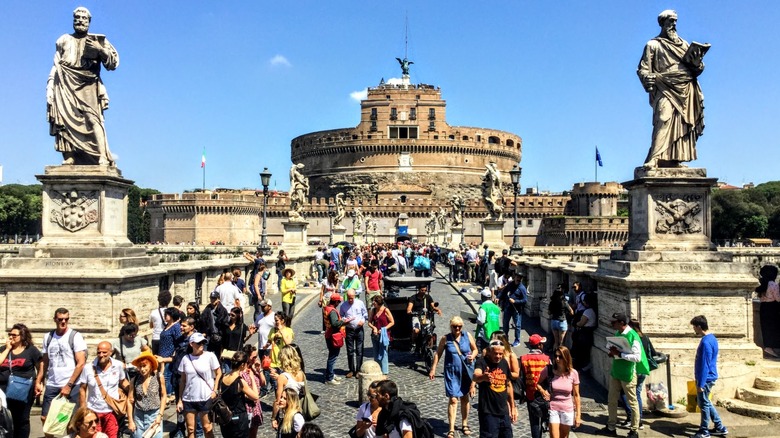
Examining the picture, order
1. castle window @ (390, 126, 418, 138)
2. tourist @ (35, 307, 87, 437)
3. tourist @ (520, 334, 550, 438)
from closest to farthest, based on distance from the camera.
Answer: tourist @ (35, 307, 87, 437)
tourist @ (520, 334, 550, 438)
castle window @ (390, 126, 418, 138)

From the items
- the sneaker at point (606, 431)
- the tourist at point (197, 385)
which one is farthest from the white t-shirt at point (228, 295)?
the sneaker at point (606, 431)

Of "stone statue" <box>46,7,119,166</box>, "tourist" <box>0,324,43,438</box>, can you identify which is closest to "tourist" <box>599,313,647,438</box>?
"tourist" <box>0,324,43,438</box>

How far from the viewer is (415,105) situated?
91500 mm

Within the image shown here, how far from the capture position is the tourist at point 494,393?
5.33 metres

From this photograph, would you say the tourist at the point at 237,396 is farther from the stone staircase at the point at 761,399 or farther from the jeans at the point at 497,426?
the stone staircase at the point at 761,399

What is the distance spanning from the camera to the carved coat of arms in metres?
7.42

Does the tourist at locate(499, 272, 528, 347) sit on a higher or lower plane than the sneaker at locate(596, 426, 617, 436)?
higher

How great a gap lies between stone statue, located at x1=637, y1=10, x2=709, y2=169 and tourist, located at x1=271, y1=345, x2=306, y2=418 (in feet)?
15.0

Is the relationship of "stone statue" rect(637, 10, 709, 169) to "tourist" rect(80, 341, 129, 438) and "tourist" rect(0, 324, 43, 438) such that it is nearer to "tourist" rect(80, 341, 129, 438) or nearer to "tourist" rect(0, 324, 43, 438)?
"tourist" rect(80, 341, 129, 438)

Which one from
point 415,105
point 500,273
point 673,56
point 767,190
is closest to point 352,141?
point 415,105

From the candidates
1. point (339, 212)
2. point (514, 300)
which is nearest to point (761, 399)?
point (514, 300)

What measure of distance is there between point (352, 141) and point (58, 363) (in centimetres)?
8609

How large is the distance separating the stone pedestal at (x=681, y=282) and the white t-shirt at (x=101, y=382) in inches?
202

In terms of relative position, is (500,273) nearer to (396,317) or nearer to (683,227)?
(396,317)
